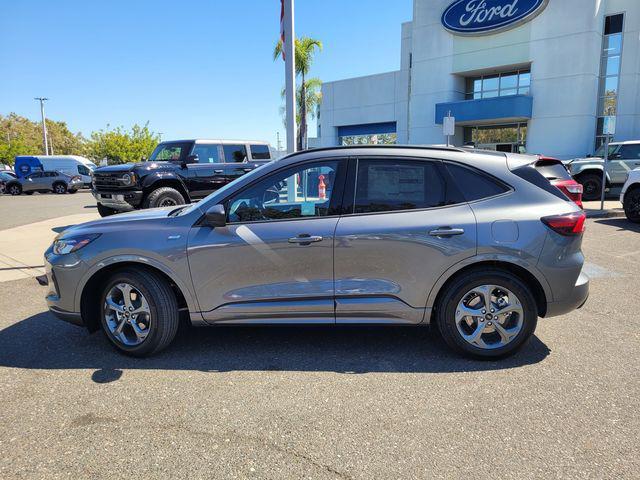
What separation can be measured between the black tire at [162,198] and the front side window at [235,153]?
179 cm

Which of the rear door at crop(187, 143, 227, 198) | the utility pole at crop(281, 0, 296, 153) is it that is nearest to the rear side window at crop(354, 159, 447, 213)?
the utility pole at crop(281, 0, 296, 153)

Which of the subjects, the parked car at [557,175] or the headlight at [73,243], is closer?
the headlight at [73,243]

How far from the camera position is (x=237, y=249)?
3.65 meters

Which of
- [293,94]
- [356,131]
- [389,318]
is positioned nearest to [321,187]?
[389,318]

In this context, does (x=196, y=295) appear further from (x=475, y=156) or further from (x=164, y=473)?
(x=475, y=156)

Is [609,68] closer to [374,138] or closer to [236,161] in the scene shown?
[374,138]

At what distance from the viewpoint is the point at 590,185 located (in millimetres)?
16469

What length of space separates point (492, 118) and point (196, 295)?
80.7 feet

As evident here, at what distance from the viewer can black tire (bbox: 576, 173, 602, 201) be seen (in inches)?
643

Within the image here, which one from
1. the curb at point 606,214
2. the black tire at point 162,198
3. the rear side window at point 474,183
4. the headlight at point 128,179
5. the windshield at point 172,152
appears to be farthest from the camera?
the curb at point 606,214

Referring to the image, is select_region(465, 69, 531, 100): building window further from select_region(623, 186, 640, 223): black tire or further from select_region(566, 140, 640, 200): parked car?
select_region(623, 186, 640, 223): black tire

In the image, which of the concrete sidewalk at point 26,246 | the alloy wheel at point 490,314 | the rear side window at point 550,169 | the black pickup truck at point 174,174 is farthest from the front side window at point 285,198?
the black pickup truck at point 174,174

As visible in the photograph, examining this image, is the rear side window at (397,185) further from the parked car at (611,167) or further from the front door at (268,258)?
the parked car at (611,167)

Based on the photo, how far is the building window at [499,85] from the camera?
84.5ft
